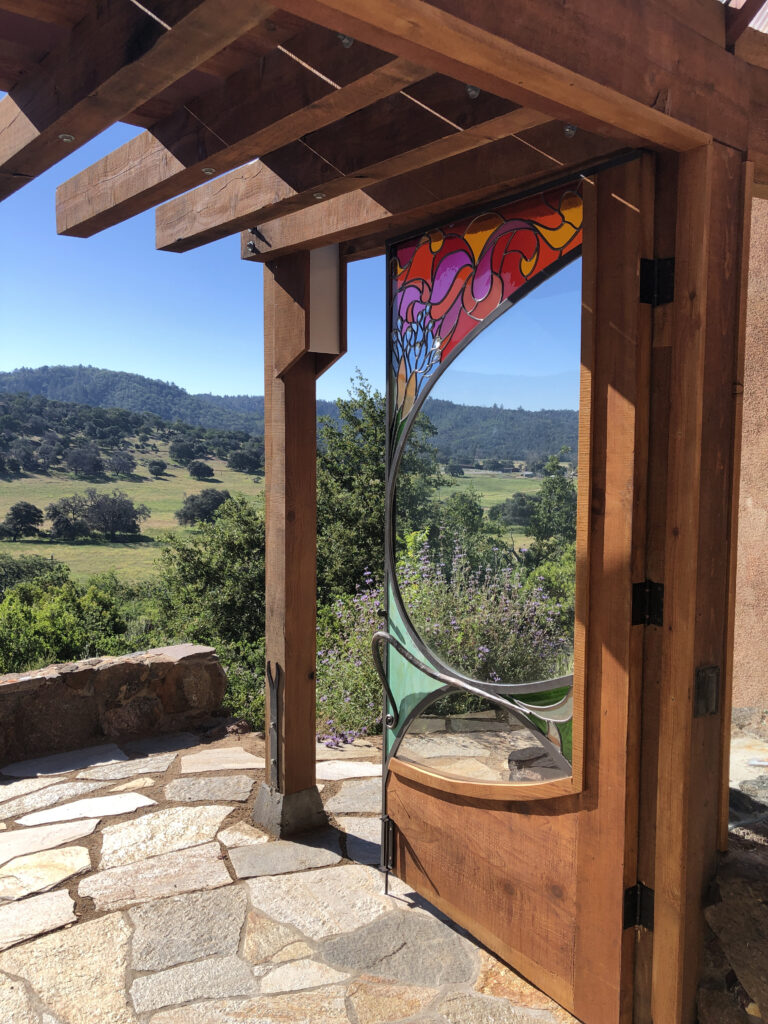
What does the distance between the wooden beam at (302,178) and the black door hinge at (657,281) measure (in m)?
0.41

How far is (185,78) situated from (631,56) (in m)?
1.08

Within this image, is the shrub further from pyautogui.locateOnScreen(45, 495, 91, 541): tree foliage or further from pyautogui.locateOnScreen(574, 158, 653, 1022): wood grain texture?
pyautogui.locateOnScreen(45, 495, 91, 541): tree foliage

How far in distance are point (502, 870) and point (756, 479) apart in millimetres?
2120

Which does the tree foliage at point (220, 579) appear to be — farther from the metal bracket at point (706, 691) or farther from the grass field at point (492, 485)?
the metal bracket at point (706, 691)

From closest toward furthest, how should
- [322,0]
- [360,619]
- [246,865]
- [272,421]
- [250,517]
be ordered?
1. [322,0]
2. [246,865]
3. [272,421]
4. [360,619]
5. [250,517]

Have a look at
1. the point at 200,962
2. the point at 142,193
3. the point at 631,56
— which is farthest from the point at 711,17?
the point at 200,962

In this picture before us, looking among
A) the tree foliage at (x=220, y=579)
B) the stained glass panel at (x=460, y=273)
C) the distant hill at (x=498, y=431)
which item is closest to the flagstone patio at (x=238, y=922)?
the distant hill at (x=498, y=431)

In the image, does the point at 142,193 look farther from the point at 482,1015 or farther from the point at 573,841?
the point at 482,1015

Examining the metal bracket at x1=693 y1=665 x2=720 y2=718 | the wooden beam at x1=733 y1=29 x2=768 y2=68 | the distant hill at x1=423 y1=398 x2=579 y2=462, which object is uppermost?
the wooden beam at x1=733 y1=29 x2=768 y2=68

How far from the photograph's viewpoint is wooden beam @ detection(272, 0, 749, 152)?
4.20 feet

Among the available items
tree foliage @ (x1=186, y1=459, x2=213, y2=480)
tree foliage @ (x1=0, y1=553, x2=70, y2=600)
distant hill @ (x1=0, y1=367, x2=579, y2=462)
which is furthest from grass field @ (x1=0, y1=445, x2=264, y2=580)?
distant hill @ (x1=0, y1=367, x2=579, y2=462)

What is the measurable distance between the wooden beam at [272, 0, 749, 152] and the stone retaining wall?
11.3ft

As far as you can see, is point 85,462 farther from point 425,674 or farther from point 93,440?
point 425,674

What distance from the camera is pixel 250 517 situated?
14.9 meters
